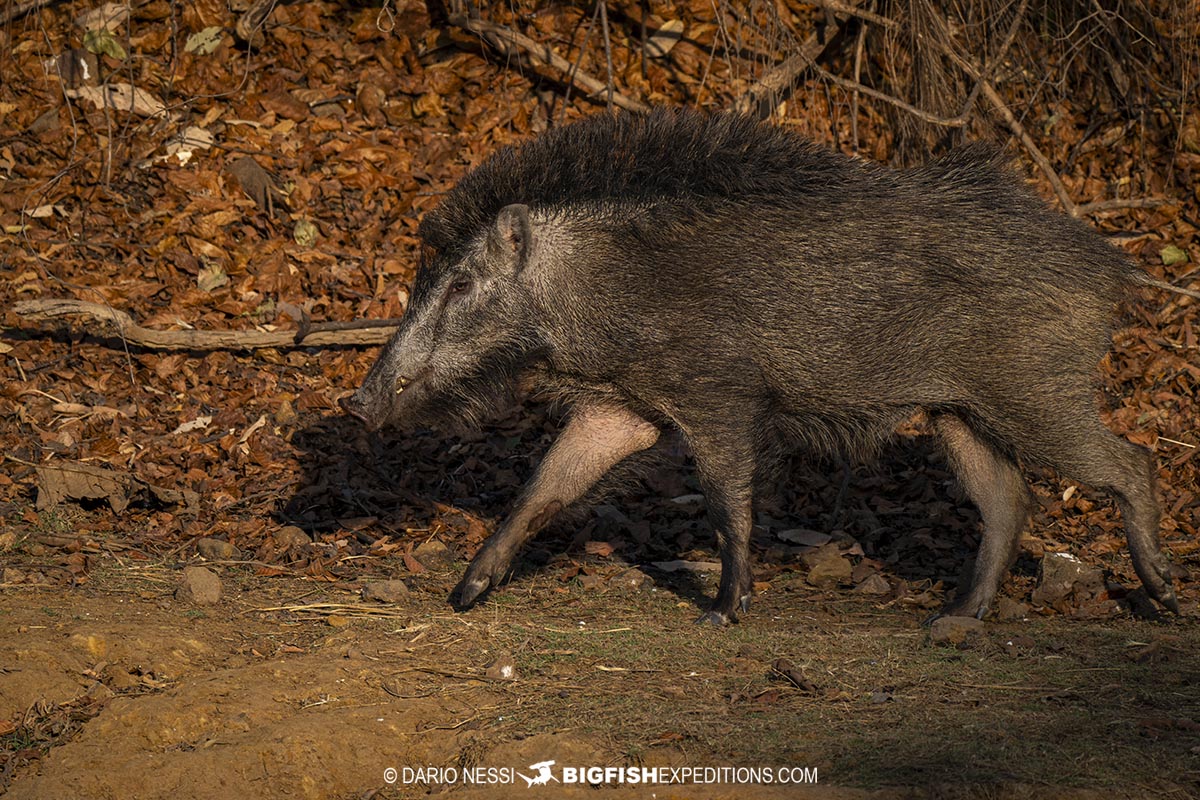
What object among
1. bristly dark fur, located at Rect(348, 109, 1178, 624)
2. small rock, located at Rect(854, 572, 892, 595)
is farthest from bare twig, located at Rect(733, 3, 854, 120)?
small rock, located at Rect(854, 572, 892, 595)

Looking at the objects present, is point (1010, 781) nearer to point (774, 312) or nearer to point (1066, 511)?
point (774, 312)

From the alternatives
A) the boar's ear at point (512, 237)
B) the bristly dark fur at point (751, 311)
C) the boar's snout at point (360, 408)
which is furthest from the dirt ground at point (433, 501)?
the boar's ear at point (512, 237)

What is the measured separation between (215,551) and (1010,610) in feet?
12.1

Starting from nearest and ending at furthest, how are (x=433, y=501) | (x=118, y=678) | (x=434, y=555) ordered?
(x=118, y=678)
(x=434, y=555)
(x=433, y=501)

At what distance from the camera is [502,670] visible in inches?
185

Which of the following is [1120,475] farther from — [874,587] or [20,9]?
[20,9]

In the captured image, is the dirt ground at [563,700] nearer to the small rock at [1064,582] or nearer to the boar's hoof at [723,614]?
the boar's hoof at [723,614]

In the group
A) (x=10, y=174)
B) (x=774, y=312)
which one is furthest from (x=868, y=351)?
(x=10, y=174)

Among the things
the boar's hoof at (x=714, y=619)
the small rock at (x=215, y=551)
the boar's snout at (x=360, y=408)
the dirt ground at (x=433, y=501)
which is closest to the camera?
the dirt ground at (x=433, y=501)

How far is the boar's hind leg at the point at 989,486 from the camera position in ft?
19.1

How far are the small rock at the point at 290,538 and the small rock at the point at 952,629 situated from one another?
3044 millimetres

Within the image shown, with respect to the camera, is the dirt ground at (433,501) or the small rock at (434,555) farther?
the small rock at (434,555)

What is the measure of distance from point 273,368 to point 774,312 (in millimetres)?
3779

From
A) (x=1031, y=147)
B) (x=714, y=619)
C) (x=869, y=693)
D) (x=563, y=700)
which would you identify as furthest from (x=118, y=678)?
(x=1031, y=147)
